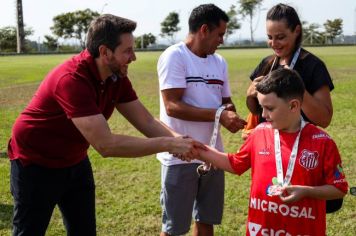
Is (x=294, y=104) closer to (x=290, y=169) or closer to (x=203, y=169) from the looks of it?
(x=290, y=169)

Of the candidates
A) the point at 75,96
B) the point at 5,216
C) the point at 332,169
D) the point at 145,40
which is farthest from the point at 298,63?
the point at 145,40

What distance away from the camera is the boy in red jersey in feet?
9.39

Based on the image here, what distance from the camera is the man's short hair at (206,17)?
12.6 ft

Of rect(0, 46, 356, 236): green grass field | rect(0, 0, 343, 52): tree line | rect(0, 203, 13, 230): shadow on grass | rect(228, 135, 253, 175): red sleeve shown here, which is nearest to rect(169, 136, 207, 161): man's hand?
rect(228, 135, 253, 175): red sleeve

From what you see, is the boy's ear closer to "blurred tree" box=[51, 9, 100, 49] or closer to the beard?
the beard

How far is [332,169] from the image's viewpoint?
286cm

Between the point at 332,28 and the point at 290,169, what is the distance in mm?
84029

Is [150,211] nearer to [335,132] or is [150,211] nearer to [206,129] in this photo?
[206,129]

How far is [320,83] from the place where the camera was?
3.33m

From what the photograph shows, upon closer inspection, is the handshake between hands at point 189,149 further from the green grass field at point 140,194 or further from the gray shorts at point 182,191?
the green grass field at point 140,194

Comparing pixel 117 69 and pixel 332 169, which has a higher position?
pixel 117 69

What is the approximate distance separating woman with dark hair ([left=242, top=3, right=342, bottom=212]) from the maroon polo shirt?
1028 mm

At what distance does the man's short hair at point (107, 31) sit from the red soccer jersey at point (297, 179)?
106 centimetres

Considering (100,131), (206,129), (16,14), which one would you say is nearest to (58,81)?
(100,131)
